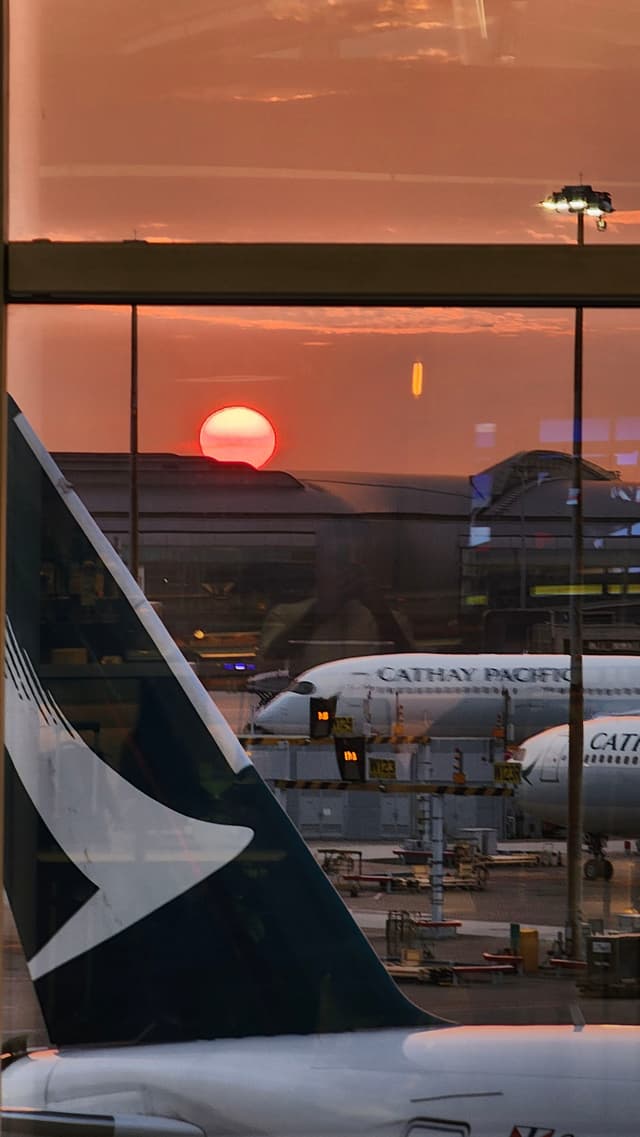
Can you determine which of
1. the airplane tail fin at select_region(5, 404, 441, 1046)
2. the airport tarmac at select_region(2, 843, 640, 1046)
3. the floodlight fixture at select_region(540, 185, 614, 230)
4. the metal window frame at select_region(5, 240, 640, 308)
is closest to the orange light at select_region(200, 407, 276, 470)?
the airplane tail fin at select_region(5, 404, 441, 1046)

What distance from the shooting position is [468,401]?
262 centimetres

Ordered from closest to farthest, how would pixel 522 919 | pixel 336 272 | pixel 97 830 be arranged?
1. pixel 336 272
2. pixel 522 919
3. pixel 97 830

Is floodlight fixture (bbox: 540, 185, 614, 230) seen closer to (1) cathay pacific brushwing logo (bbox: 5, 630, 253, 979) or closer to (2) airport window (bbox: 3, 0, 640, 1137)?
(2) airport window (bbox: 3, 0, 640, 1137)

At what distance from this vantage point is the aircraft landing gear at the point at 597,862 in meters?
2.53

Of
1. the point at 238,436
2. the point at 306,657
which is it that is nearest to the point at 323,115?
the point at 238,436

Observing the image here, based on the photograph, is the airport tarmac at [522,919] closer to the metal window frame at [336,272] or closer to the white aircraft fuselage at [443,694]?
the white aircraft fuselage at [443,694]

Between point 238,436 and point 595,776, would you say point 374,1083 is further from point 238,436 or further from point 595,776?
point 238,436

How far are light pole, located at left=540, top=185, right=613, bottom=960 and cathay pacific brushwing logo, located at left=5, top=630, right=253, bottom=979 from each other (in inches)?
26.0

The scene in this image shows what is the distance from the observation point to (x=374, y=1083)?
2580 mm

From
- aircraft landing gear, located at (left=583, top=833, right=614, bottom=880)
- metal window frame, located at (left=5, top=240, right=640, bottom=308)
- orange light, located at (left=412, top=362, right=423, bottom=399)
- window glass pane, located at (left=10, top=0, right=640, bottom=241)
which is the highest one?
window glass pane, located at (left=10, top=0, right=640, bottom=241)

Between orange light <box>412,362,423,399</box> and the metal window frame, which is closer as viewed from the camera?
the metal window frame

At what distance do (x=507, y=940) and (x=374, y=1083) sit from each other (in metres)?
0.40

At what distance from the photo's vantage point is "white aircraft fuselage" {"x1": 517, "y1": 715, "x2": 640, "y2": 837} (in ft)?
8.28

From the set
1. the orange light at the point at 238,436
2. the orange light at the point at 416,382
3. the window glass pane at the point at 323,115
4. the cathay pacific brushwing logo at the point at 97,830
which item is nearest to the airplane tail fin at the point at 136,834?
the cathay pacific brushwing logo at the point at 97,830
